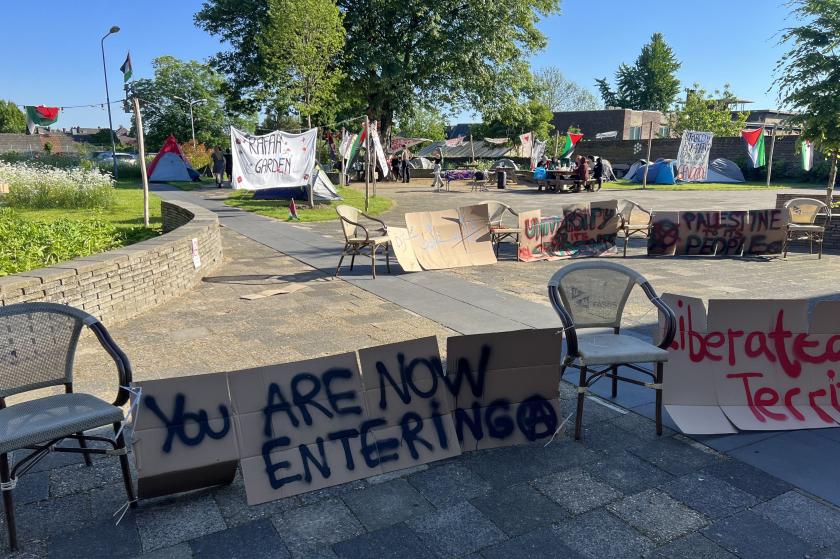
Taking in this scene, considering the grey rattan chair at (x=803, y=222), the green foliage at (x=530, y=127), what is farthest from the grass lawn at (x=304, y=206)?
the green foliage at (x=530, y=127)

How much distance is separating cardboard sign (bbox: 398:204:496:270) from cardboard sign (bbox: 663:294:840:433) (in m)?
6.05

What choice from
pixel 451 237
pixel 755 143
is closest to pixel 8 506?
pixel 451 237

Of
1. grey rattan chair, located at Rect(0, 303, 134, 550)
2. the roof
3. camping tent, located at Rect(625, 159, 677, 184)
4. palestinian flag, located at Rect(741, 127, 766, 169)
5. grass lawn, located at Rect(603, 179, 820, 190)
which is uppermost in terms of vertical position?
the roof

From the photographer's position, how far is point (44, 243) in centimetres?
833

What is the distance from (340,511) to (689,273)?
8.68 metres

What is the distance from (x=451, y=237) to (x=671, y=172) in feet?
89.3

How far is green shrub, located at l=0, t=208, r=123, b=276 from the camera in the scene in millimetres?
7371

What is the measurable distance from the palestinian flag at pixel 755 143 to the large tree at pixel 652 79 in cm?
6471

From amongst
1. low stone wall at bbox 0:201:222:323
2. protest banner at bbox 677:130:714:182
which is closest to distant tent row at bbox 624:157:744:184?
protest banner at bbox 677:130:714:182

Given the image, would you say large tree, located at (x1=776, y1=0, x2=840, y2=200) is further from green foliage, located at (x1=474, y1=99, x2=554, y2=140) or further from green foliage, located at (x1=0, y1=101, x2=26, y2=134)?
green foliage, located at (x1=0, y1=101, x2=26, y2=134)

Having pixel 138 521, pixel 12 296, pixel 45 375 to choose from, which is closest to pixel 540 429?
pixel 138 521

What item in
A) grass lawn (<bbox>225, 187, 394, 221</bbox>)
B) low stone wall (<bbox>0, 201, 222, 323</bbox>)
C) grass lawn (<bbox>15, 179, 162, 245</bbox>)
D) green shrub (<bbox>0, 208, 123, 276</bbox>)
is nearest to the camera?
low stone wall (<bbox>0, 201, 222, 323</bbox>)

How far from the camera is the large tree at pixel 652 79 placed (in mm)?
87438

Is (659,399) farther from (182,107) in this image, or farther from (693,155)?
(182,107)
